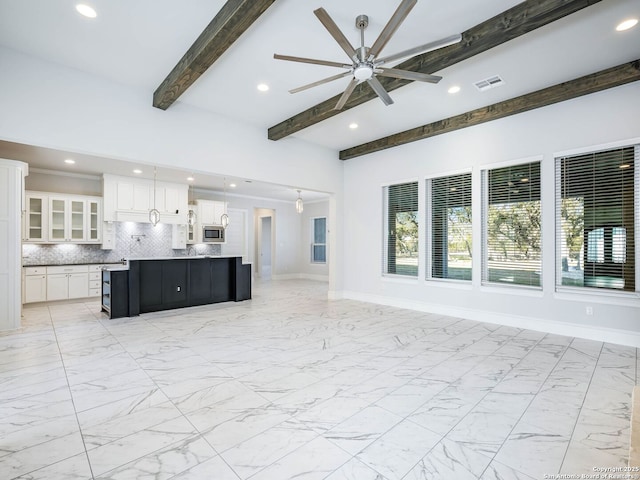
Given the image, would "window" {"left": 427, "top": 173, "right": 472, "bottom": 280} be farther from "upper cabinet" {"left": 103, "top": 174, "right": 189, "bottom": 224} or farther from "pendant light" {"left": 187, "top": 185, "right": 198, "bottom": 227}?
"upper cabinet" {"left": 103, "top": 174, "right": 189, "bottom": 224}

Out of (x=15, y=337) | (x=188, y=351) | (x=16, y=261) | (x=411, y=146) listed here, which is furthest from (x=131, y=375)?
(x=411, y=146)

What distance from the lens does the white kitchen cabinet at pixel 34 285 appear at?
636cm

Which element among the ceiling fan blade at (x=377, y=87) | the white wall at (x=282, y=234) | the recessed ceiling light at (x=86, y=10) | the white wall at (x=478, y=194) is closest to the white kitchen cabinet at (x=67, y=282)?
the white wall at (x=282, y=234)

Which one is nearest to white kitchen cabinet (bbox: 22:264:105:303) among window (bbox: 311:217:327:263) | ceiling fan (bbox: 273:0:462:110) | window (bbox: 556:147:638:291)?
window (bbox: 311:217:327:263)

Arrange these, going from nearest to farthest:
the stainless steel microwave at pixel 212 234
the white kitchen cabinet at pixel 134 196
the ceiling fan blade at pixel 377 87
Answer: the ceiling fan blade at pixel 377 87, the white kitchen cabinet at pixel 134 196, the stainless steel microwave at pixel 212 234

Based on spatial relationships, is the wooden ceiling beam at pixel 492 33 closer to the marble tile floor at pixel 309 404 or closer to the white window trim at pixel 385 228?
the white window trim at pixel 385 228

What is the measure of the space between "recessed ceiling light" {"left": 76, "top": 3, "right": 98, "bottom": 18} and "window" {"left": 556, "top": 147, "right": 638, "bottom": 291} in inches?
233

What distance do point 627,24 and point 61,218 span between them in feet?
31.7

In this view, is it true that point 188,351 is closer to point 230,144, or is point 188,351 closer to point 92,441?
point 92,441

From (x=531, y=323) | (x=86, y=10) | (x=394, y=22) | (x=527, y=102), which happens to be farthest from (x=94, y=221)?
(x=531, y=323)

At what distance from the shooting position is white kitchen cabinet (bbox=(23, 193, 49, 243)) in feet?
21.7

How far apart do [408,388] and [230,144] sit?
4809mm

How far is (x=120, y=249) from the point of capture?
7.91 m

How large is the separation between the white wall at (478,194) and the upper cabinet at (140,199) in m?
4.50
